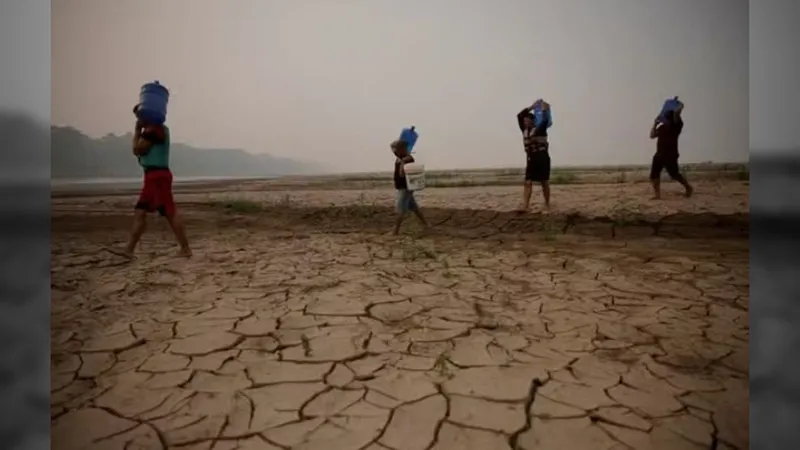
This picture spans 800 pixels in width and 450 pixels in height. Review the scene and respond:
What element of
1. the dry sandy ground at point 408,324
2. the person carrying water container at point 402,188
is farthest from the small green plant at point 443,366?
the person carrying water container at point 402,188

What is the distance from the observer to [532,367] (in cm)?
150

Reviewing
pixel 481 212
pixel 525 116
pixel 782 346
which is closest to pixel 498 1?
pixel 525 116

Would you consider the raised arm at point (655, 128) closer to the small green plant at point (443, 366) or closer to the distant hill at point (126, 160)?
the small green plant at point (443, 366)

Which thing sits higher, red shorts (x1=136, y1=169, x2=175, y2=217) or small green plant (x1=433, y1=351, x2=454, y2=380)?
red shorts (x1=136, y1=169, x2=175, y2=217)

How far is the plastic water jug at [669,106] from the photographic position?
199 centimetres

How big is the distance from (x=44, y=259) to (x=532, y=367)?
6.96 feet

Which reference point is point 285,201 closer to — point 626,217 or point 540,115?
point 540,115

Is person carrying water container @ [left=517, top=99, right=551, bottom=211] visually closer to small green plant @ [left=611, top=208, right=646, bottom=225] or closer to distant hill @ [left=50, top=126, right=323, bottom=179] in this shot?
small green plant @ [left=611, top=208, right=646, bottom=225]

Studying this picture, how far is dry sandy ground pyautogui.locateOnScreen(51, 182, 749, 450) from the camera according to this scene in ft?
4.21

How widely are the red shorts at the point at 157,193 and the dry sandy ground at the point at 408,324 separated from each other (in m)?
0.11

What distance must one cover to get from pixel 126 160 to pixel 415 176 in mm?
1374

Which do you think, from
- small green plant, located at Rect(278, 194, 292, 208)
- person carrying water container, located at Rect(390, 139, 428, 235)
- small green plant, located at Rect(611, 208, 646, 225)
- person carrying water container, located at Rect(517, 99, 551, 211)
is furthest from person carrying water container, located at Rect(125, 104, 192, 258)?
small green plant, located at Rect(611, 208, 646, 225)

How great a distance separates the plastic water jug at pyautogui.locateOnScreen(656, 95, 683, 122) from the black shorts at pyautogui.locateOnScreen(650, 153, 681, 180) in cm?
19

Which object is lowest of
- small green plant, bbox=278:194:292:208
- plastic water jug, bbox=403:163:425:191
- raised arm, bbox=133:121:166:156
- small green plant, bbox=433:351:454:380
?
small green plant, bbox=433:351:454:380
